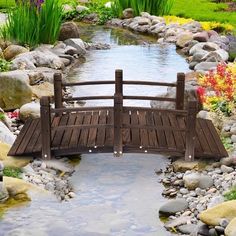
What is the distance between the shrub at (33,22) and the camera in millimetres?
20406

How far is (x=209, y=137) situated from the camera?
40.0ft

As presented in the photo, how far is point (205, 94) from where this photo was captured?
14.1 metres

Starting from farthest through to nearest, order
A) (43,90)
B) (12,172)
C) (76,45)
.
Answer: (76,45) < (43,90) < (12,172)

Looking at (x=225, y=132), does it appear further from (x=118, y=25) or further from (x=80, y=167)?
(x=118, y=25)

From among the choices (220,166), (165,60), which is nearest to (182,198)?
(220,166)

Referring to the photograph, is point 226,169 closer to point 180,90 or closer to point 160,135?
point 160,135

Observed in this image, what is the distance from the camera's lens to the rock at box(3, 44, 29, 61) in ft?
65.4

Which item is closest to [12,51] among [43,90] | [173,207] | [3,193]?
[43,90]

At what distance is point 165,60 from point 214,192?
11705mm

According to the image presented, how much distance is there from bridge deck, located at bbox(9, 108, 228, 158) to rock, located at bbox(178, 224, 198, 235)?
2.42 m

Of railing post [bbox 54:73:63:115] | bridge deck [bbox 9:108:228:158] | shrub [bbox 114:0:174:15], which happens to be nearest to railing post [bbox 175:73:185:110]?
bridge deck [bbox 9:108:228:158]

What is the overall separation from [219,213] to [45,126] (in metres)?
3.84

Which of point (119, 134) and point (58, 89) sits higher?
point (58, 89)

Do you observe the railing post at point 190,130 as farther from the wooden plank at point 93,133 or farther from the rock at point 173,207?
the wooden plank at point 93,133
